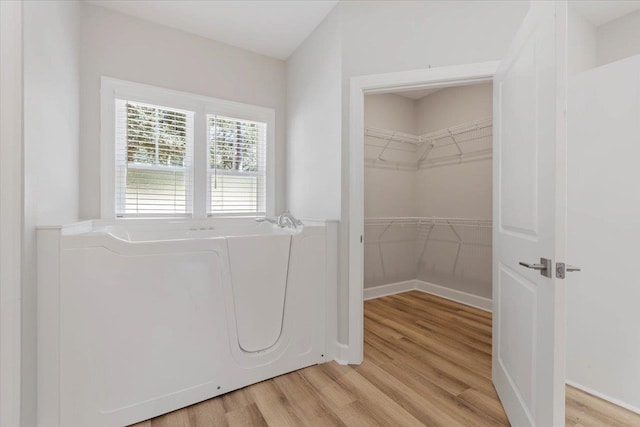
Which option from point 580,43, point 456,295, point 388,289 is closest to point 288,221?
point 388,289

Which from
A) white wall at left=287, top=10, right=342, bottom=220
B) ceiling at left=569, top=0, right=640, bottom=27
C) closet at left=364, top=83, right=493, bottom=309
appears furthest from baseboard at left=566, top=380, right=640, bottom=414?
ceiling at left=569, top=0, right=640, bottom=27

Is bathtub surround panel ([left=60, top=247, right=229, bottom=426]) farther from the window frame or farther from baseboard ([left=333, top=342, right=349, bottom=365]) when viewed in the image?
the window frame

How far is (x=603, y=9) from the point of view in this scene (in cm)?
221

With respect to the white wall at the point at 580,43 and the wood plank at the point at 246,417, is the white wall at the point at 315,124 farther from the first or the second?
the white wall at the point at 580,43

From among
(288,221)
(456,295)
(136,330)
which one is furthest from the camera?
(456,295)

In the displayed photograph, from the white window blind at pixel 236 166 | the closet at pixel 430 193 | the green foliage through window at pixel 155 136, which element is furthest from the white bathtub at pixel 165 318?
the closet at pixel 430 193

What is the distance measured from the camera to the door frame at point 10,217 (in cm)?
119

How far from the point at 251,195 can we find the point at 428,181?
228 cm

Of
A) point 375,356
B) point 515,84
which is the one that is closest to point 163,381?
point 375,356

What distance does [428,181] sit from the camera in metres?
3.74

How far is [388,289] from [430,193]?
4.44 feet

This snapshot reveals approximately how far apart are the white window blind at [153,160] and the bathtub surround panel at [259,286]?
43.8 inches

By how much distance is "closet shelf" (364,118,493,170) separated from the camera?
10.4ft

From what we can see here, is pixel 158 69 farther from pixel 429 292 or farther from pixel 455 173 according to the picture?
pixel 429 292
